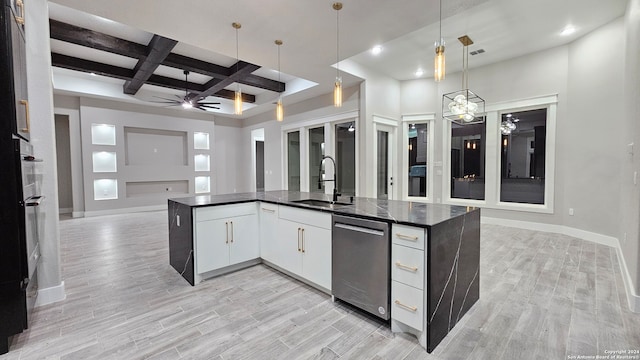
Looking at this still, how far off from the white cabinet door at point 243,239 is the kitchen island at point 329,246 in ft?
0.04

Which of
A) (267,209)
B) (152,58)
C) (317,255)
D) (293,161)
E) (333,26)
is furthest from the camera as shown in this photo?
(293,161)

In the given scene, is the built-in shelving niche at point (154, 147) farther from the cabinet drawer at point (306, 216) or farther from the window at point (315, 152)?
the cabinet drawer at point (306, 216)

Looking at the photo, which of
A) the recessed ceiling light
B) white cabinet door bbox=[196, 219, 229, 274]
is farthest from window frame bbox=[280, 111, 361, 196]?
the recessed ceiling light

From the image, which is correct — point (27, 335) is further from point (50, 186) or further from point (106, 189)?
point (106, 189)

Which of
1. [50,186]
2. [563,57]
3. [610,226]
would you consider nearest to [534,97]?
[563,57]

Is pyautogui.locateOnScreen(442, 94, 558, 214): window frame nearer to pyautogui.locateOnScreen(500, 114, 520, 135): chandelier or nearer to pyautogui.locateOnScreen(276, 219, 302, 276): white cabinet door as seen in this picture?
pyautogui.locateOnScreen(500, 114, 520, 135): chandelier

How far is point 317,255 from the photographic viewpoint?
100 inches

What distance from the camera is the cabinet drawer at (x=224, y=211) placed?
2.81 metres

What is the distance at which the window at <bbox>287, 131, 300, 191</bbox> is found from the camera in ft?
24.9

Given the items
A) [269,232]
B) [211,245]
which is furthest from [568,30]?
[211,245]

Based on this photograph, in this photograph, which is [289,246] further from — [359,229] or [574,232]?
[574,232]

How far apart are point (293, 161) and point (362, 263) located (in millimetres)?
5792

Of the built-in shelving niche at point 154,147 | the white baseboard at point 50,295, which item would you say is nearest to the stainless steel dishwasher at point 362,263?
the white baseboard at point 50,295

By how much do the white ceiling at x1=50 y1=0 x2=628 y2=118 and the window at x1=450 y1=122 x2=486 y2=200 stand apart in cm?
152
